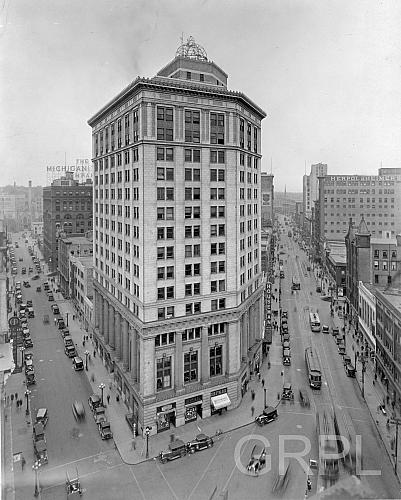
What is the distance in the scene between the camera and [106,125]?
59.0m

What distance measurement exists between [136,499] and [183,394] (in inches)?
548

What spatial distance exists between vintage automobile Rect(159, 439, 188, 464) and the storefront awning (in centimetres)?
758

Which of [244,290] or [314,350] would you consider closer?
[244,290]

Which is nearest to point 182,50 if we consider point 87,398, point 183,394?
point 183,394

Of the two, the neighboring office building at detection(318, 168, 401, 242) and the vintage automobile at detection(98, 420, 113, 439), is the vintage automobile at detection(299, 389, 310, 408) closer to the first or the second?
the vintage automobile at detection(98, 420, 113, 439)

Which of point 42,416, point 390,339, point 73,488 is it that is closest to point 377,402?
Answer: point 390,339

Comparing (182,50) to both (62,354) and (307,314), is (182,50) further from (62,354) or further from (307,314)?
(307,314)

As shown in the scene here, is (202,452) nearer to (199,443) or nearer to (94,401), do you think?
(199,443)

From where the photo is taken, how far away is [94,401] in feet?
160

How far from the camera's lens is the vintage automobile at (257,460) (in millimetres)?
36812

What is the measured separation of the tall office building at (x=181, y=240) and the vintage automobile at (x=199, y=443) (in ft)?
16.6

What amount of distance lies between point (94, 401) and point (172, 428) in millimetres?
9370

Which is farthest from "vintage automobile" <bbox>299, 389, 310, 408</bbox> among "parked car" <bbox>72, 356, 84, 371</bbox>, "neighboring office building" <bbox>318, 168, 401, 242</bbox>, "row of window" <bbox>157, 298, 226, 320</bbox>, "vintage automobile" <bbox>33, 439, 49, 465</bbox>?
"neighboring office building" <bbox>318, 168, 401, 242</bbox>

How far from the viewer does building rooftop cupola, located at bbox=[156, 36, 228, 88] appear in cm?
4978
